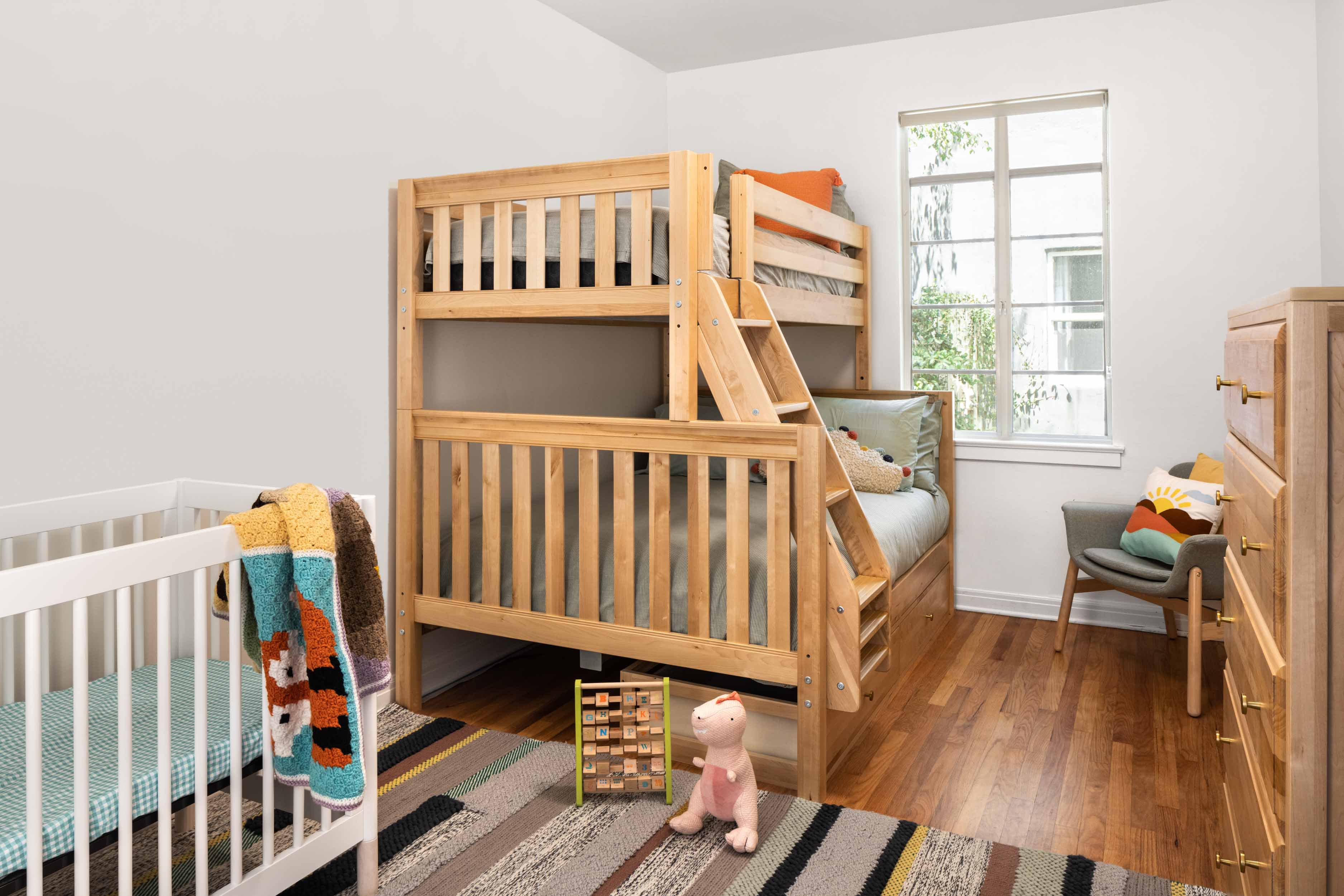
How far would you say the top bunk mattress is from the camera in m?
2.28

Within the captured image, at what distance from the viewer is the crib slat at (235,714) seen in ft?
4.62

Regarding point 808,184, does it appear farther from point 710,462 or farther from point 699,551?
point 699,551

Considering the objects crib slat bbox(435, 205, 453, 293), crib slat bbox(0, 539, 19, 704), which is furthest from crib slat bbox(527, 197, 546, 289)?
crib slat bbox(0, 539, 19, 704)

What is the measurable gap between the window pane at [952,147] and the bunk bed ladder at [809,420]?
1742 mm

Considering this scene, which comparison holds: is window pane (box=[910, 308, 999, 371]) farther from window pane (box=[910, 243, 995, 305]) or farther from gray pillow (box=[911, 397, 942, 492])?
gray pillow (box=[911, 397, 942, 492])

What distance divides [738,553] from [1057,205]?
2300mm

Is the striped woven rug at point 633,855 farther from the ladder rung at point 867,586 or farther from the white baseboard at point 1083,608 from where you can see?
the white baseboard at point 1083,608

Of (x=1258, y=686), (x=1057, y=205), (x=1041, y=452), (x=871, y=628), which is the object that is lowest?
(x=871, y=628)

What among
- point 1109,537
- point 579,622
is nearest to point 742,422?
point 579,622

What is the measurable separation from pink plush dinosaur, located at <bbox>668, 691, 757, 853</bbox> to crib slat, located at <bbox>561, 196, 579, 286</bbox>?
1124mm

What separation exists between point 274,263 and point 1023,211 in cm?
282

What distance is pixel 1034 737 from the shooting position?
2.51m

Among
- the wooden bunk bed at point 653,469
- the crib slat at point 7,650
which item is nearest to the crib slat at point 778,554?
the wooden bunk bed at point 653,469

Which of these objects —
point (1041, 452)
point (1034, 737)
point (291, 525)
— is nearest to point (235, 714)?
point (291, 525)
